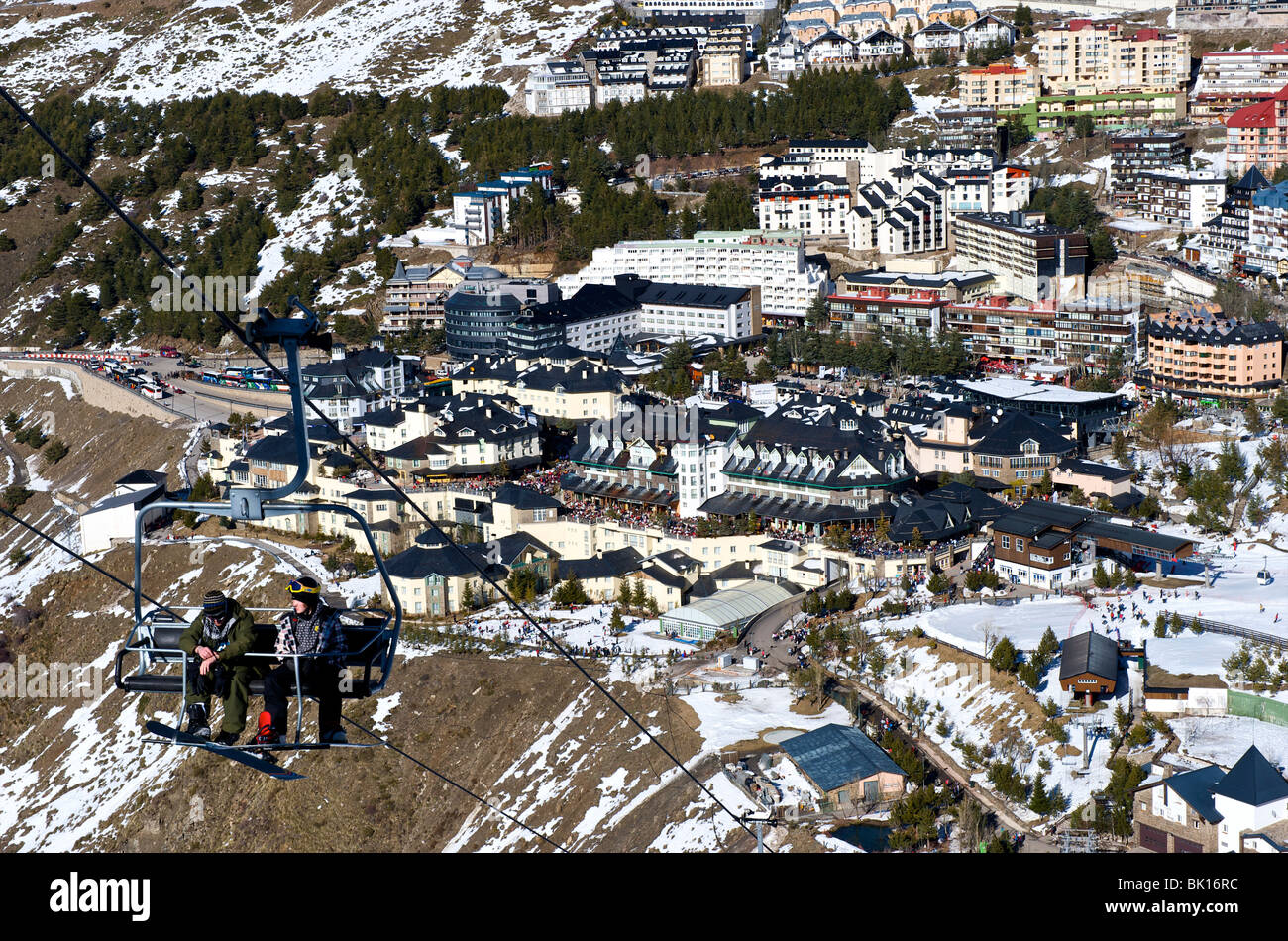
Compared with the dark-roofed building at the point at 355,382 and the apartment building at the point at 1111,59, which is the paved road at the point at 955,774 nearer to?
the dark-roofed building at the point at 355,382

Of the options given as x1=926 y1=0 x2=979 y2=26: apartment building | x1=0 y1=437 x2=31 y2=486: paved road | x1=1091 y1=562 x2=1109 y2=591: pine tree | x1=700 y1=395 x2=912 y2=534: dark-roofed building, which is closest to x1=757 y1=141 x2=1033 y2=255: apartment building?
x1=926 y1=0 x2=979 y2=26: apartment building

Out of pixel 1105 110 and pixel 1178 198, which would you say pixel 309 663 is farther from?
pixel 1105 110

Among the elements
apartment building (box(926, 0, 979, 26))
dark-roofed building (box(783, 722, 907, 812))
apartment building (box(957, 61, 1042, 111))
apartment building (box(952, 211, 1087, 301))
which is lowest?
dark-roofed building (box(783, 722, 907, 812))

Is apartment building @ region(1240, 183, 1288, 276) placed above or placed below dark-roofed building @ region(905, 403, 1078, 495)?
above

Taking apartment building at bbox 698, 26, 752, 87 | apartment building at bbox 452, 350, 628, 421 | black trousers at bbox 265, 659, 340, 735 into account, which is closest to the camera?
black trousers at bbox 265, 659, 340, 735

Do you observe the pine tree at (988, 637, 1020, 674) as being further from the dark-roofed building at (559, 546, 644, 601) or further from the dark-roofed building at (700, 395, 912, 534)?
the dark-roofed building at (559, 546, 644, 601)
